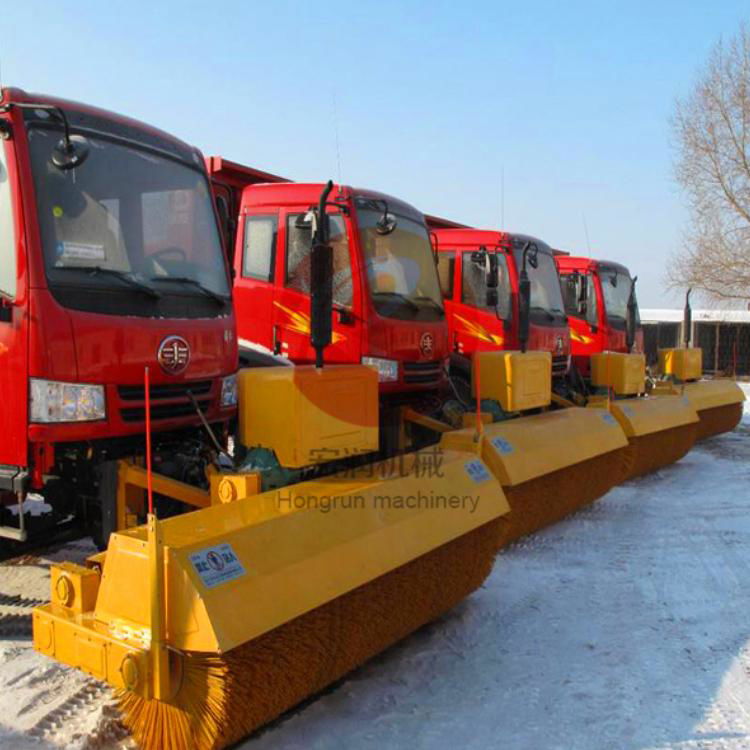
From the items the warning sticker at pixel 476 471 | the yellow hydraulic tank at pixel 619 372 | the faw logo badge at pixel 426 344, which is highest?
the faw logo badge at pixel 426 344

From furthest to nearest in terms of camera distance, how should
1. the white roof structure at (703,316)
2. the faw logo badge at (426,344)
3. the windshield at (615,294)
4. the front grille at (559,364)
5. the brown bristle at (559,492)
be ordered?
the white roof structure at (703,316)
the windshield at (615,294)
the front grille at (559,364)
the faw logo badge at (426,344)
the brown bristle at (559,492)

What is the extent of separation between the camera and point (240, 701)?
2.64 meters

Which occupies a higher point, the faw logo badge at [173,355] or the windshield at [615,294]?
the windshield at [615,294]

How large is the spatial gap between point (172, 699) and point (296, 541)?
0.68 meters

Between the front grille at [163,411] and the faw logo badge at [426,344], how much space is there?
2.50m

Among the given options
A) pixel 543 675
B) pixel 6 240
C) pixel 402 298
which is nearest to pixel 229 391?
pixel 6 240

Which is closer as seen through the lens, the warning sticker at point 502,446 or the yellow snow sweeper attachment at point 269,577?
the yellow snow sweeper attachment at point 269,577

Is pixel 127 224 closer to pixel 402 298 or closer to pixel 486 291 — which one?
pixel 402 298

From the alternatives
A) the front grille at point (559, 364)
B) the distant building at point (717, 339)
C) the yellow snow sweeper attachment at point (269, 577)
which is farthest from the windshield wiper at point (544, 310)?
the distant building at point (717, 339)

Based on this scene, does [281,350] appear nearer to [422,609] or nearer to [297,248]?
[297,248]

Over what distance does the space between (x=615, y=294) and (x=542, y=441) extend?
537 cm

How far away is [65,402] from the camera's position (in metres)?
3.23

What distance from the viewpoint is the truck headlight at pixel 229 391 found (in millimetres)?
4035

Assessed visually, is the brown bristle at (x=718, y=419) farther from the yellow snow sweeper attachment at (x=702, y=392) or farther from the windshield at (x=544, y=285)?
the windshield at (x=544, y=285)
